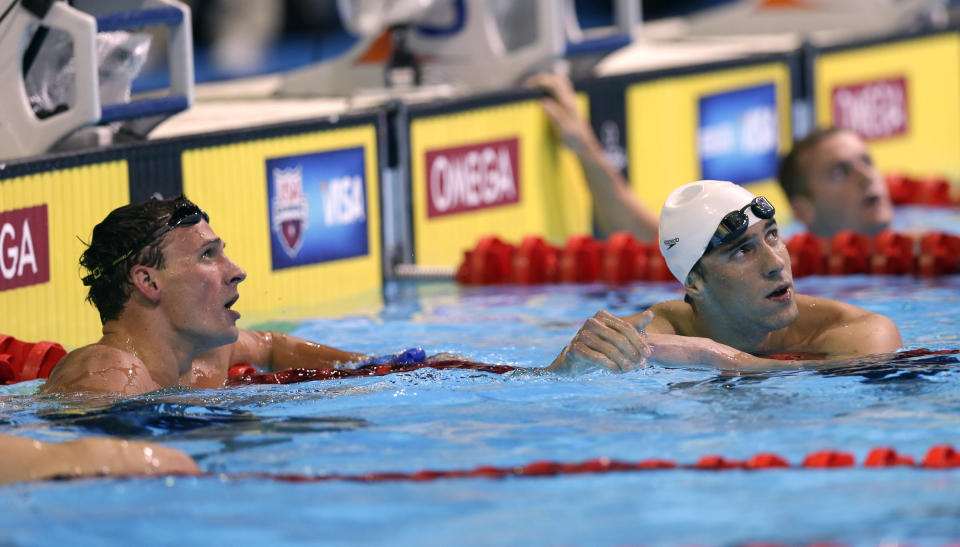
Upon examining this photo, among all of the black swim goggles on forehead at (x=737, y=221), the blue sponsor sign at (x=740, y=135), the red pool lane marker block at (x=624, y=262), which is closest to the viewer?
the black swim goggles on forehead at (x=737, y=221)

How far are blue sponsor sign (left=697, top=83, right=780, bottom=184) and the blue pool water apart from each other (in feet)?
10.7

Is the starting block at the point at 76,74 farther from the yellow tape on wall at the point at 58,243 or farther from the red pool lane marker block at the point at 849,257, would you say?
the red pool lane marker block at the point at 849,257

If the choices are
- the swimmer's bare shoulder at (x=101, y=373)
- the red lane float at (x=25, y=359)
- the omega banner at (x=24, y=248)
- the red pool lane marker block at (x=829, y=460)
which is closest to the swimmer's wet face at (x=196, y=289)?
the swimmer's bare shoulder at (x=101, y=373)

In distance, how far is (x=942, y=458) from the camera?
368 centimetres

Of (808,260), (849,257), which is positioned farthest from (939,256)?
(808,260)

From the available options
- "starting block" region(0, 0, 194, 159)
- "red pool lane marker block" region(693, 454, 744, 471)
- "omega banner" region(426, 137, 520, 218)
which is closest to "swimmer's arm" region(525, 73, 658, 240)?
"omega banner" region(426, 137, 520, 218)

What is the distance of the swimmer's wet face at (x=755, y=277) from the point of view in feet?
15.2

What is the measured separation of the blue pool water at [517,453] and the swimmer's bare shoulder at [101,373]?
6cm

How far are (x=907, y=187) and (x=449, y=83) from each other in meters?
2.58

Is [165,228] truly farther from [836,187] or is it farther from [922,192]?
[922,192]

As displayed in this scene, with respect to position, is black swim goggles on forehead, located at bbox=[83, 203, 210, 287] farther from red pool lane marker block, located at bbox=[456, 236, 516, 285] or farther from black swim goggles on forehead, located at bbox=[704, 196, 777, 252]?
red pool lane marker block, located at bbox=[456, 236, 516, 285]

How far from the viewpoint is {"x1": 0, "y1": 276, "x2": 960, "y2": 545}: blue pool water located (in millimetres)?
3377

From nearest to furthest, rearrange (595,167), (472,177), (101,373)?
(101,373)
(472,177)
(595,167)

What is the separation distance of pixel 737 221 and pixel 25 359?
2.24 metres
